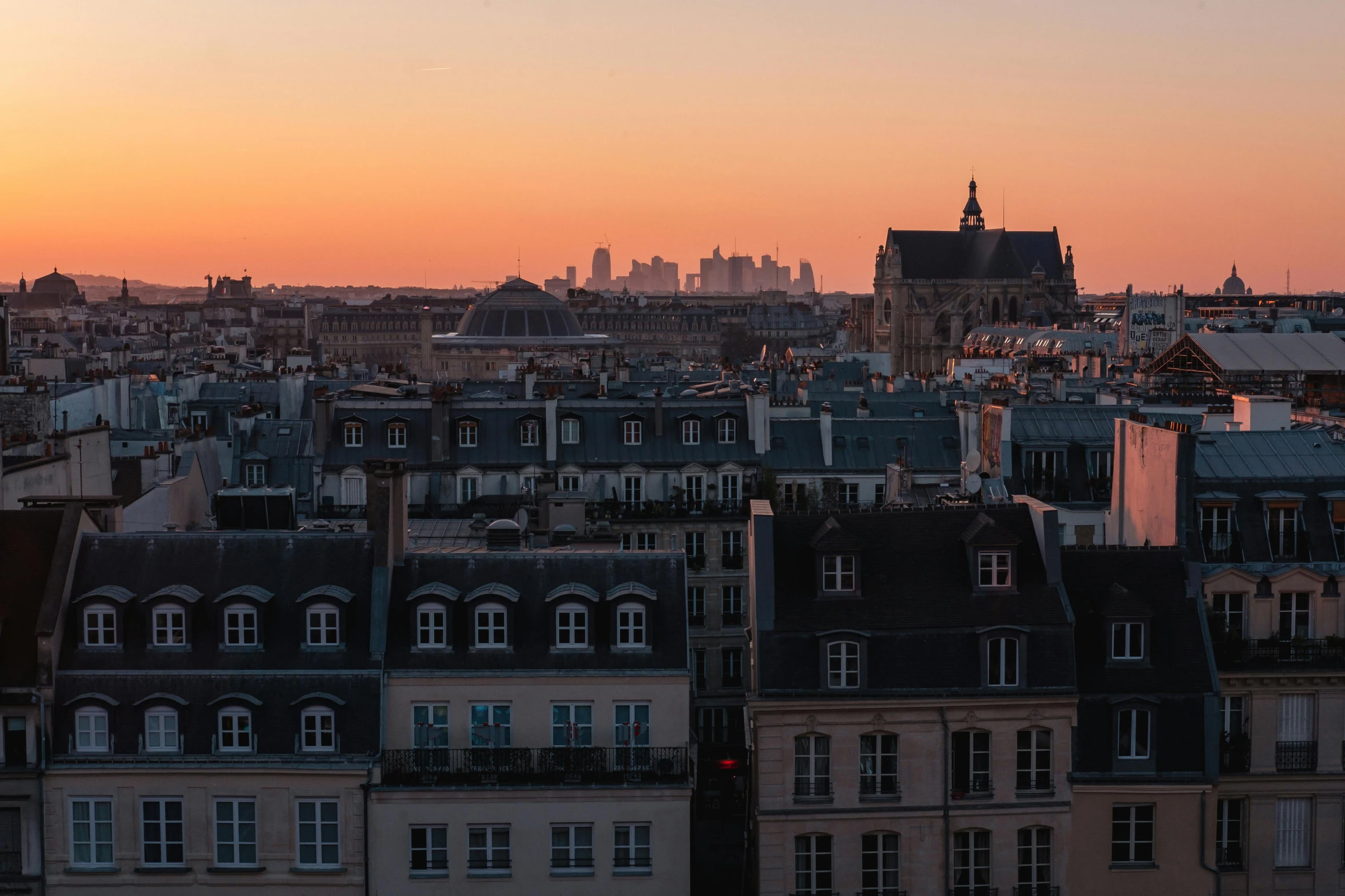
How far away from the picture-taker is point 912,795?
29.8m

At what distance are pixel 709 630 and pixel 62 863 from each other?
22.5 meters

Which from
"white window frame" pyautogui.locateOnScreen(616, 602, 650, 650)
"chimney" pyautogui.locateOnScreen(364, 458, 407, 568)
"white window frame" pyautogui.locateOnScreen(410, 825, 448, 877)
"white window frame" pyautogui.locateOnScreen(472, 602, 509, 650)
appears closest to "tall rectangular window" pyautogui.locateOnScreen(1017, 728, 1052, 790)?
"white window frame" pyautogui.locateOnScreen(616, 602, 650, 650)

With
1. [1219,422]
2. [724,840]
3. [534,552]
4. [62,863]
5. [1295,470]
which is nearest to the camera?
[62,863]

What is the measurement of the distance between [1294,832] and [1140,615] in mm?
4889

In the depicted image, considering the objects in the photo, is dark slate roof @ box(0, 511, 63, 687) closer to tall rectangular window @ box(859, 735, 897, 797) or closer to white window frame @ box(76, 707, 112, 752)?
white window frame @ box(76, 707, 112, 752)

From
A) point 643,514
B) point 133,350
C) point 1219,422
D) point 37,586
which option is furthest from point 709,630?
point 133,350

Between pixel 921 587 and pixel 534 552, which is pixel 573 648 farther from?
pixel 921 587

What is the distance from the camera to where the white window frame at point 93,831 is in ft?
96.4

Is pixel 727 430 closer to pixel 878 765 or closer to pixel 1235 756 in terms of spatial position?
pixel 1235 756

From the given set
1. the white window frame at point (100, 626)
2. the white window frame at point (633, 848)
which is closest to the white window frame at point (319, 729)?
the white window frame at point (100, 626)

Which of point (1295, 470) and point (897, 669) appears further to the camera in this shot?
point (1295, 470)

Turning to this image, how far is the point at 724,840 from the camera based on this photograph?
39.2 m

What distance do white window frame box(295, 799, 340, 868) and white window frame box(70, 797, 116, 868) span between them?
2.93 m

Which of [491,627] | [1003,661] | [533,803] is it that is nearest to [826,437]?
[1003,661]
